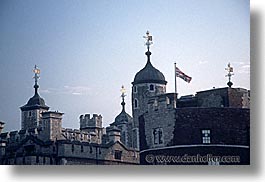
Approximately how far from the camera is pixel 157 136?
21.6 feet

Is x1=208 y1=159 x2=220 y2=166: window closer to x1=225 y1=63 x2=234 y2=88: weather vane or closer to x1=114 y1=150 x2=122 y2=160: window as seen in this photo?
x1=225 y1=63 x2=234 y2=88: weather vane

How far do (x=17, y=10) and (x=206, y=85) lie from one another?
1756 millimetres

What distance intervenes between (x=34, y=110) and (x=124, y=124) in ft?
2.59

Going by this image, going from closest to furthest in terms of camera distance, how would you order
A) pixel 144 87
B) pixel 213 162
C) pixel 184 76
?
pixel 213 162, pixel 184 76, pixel 144 87

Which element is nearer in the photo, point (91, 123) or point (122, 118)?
point (91, 123)

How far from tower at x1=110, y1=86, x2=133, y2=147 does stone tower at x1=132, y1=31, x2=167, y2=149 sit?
45 mm

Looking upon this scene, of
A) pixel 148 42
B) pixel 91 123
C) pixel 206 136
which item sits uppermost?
pixel 148 42

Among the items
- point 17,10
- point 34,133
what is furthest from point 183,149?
point 17,10

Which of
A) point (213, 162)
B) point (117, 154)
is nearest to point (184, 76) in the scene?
point (213, 162)

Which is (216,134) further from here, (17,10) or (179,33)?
(17,10)

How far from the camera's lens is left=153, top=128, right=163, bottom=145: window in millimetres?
6531

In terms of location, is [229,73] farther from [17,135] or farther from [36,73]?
[17,135]

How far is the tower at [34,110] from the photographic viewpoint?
20.9ft

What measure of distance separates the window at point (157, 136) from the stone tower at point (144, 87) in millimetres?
159
